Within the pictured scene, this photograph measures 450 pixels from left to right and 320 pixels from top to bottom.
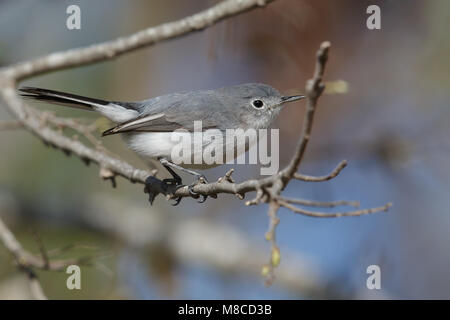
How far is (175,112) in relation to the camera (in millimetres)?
2672

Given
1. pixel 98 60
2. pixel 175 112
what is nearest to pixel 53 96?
pixel 98 60

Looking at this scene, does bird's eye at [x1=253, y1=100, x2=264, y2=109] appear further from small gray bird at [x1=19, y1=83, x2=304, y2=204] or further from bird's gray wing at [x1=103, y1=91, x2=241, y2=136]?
bird's gray wing at [x1=103, y1=91, x2=241, y2=136]

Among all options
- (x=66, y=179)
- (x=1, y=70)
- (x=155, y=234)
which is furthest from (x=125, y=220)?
(x=1, y=70)

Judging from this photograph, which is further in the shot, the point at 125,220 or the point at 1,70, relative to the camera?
the point at 125,220

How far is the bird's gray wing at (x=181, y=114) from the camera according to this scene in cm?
258

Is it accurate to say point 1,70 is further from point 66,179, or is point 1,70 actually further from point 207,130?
point 66,179

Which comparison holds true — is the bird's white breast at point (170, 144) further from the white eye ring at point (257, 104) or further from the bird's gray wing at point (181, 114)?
the white eye ring at point (257, 104)

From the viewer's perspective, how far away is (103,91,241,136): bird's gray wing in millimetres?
2576

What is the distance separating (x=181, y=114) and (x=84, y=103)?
463 mm

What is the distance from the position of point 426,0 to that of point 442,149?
3.40ft

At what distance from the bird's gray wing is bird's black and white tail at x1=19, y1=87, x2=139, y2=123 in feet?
0.21

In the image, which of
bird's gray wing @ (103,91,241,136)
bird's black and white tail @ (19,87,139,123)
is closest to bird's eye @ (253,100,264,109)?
bird's gray wing @ (103,91,241,136)

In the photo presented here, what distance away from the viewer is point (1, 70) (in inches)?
111

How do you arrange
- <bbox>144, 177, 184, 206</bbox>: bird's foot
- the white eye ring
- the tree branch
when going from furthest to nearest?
the white eye ring → <bbox>144, 177, 184, 206</bbox>: bird's foot → the tree branch
